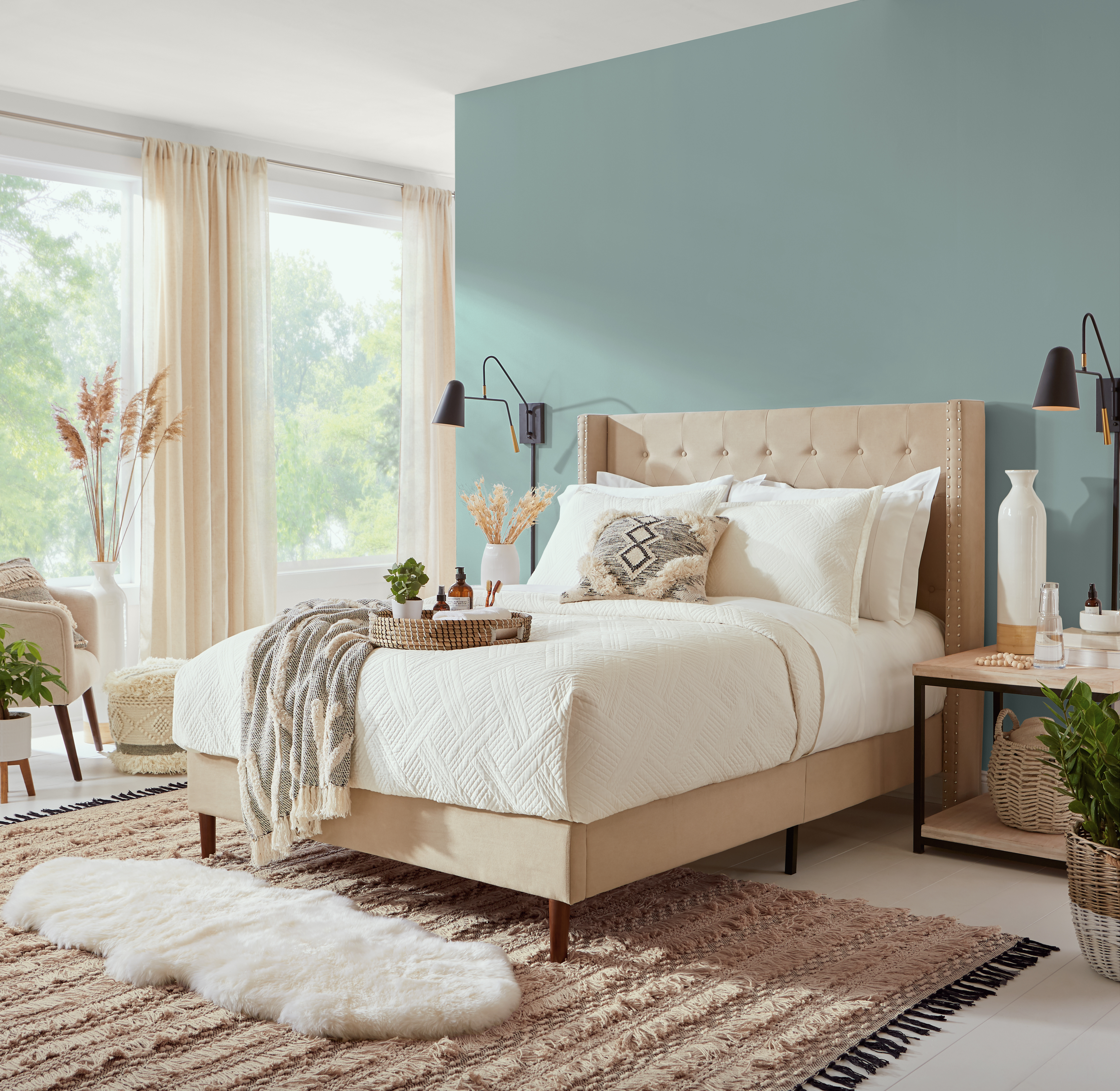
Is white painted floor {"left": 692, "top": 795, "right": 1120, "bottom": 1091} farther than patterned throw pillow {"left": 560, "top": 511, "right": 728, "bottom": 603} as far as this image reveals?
No

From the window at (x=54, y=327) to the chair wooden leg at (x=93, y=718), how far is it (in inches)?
36.7

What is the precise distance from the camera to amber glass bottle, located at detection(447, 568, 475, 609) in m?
3.32

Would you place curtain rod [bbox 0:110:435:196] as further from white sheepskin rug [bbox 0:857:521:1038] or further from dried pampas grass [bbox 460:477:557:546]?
white sheepskin rug [bbox 0:857:521:1038]

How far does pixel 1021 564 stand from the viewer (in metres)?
3.67

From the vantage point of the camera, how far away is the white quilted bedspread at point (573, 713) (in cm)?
253

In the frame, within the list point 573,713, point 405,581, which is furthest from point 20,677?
point 573,713

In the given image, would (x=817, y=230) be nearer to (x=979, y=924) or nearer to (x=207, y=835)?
(x=979, y=924)

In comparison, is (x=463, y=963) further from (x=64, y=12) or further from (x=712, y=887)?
(x=64, y=12)

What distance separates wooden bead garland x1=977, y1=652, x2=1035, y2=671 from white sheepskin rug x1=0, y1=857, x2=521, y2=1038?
67.5 inches

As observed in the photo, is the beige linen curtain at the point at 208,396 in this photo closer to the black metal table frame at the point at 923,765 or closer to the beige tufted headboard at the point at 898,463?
the beige tufted headboard at the point at 898,463

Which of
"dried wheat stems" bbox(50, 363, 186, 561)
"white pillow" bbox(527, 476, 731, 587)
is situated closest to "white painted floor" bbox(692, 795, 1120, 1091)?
"white pillow" bbox(527, 476, 731, 587)

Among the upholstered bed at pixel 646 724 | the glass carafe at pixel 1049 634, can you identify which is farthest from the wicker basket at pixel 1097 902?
the glass carafe at pixel 1049 634

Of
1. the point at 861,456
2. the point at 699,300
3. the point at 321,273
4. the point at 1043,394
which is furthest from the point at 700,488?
the point at 321,273

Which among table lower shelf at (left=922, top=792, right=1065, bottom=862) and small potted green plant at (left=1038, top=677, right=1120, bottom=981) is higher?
small potted green plant at (left=1038, top=677, right=1120, bottom=981)
